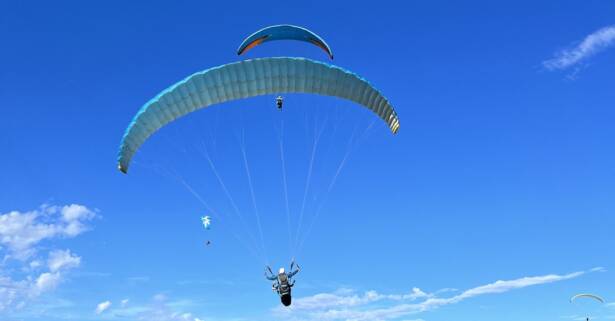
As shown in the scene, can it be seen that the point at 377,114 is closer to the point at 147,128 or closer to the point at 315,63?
the point at 315,63

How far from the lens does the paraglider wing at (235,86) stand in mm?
23156

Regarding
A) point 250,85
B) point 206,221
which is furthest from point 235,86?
point 206,221

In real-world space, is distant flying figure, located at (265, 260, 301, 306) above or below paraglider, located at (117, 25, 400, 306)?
below

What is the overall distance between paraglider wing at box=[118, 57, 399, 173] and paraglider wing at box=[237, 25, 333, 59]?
28.2 inches

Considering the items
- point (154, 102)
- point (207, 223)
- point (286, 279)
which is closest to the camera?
point (154, 102)

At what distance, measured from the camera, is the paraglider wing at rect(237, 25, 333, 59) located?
23.2m

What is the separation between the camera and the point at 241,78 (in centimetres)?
2361

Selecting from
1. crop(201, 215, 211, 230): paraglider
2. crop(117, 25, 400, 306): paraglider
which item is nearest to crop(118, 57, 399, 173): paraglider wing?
crop(117, 25, 400, 306): paraglider

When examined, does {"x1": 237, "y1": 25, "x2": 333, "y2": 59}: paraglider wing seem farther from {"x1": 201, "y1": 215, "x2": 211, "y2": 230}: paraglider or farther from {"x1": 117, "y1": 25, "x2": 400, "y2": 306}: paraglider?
{"x1": 201, "y1": 215, "x2": 211, "y2": 230}: paraglider

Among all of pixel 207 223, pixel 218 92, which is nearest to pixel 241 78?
pixel 218 92

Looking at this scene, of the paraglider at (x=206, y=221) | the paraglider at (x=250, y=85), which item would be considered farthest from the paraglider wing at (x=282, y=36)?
the paraglider at (x=206, y=221)

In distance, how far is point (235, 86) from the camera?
23688mm

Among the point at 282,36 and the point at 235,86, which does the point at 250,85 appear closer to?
the point at 235,86

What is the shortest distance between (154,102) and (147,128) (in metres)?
1.18
